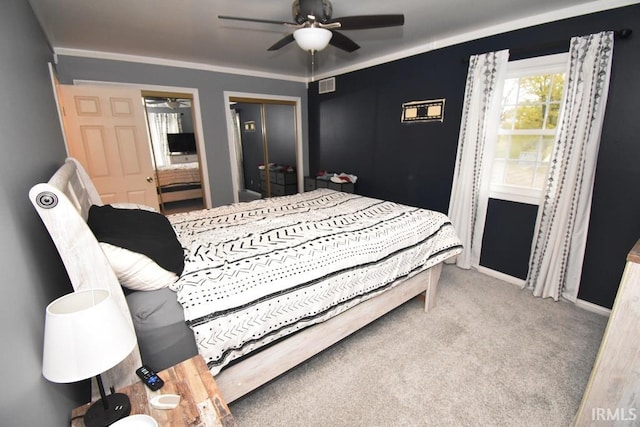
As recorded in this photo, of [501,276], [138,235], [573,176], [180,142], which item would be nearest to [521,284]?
[501,276]

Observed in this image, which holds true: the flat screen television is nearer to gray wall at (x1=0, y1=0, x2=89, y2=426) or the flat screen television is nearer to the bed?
the bed

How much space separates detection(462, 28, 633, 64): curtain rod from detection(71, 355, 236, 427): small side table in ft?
11.2

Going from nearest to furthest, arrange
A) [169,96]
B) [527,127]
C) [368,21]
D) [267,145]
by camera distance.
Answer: [368,21] → [527,127] → [169,96] → [267,145]

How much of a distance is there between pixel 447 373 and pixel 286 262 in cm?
129

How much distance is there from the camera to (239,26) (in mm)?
2633

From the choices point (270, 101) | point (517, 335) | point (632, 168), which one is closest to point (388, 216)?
point (517, 335)

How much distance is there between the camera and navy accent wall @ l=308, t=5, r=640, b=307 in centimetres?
216

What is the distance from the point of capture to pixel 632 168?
216 centimetres

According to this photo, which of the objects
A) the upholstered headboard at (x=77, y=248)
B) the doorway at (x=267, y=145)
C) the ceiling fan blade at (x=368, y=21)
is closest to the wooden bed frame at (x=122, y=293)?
the upholstered headboard at (x=77, y=248)

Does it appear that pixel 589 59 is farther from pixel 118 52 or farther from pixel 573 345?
pixel 118 52

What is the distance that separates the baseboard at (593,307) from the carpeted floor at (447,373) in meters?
0.07

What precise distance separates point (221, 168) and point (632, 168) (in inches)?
178

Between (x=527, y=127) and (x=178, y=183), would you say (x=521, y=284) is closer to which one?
(x=527, y=127)

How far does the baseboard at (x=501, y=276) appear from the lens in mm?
2869
